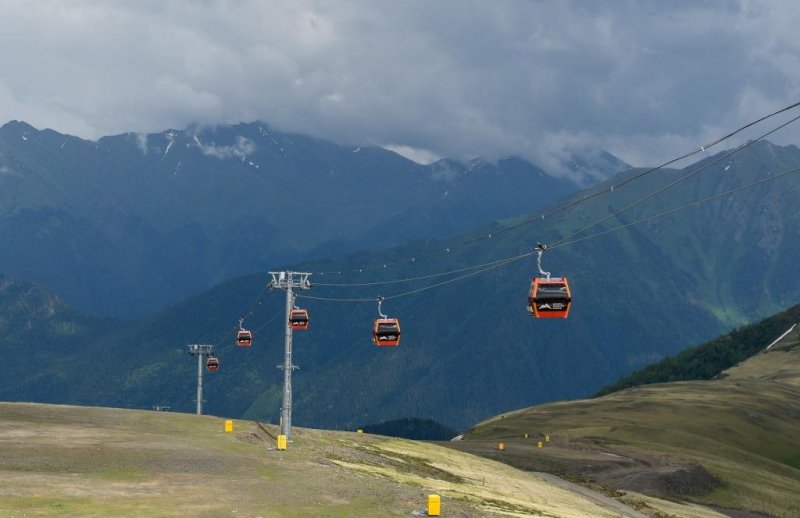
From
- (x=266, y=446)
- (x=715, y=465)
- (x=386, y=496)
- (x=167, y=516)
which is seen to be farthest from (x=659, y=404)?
(x=167, y=516)

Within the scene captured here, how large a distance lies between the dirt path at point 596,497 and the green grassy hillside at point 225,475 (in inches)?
13.4

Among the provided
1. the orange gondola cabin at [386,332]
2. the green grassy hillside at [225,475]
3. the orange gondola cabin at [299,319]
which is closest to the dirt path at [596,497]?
the green grassy hillside at [225,475]

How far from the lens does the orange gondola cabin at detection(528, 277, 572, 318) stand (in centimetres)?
5856

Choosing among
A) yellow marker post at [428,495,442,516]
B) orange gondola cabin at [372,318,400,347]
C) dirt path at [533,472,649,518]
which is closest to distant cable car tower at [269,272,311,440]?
orange gondola cabin at [372,318,400,347]

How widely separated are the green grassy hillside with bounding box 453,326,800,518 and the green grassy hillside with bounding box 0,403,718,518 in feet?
48.5

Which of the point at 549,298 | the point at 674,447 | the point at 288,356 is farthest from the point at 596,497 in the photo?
the point at 674,447

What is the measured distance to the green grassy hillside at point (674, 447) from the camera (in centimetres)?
10980

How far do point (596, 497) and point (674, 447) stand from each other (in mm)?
53341

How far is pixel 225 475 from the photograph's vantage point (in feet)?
211

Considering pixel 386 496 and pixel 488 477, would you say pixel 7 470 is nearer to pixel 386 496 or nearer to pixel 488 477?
pixel 386 496

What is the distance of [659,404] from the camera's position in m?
191

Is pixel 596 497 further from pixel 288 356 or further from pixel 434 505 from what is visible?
pixel 434 505

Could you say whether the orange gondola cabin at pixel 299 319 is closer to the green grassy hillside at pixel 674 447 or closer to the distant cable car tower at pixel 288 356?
the distant cable car tower at pixel 288 356

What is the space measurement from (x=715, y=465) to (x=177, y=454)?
76748 millimetres
